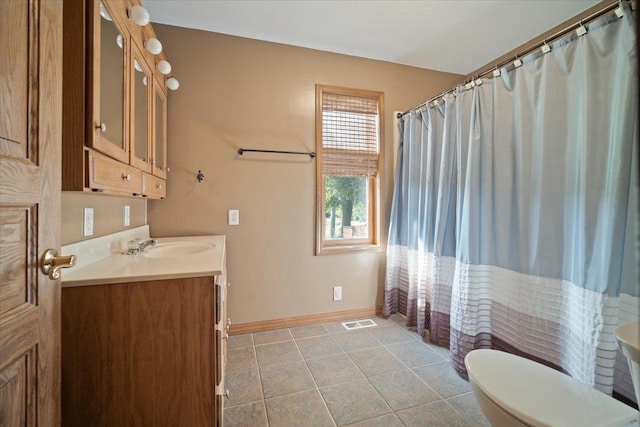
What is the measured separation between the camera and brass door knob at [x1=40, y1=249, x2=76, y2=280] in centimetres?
70

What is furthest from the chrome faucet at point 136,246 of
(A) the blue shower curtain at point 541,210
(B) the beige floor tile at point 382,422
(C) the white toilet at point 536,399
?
(A) the blue shower curtain at point 541,210

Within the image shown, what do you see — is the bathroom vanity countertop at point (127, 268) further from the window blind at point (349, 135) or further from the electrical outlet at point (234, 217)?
the window blind at point (349, 135)

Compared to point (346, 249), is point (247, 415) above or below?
below

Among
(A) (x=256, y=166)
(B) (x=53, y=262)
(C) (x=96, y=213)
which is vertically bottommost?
(B) (x=53, y=262)

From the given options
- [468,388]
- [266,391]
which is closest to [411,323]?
[468,388]

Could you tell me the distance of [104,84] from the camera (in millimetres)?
989

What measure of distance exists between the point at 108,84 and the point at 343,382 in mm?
1947

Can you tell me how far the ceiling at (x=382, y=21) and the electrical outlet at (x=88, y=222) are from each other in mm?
1567

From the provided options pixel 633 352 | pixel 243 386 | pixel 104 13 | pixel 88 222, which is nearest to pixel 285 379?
pixel 243 386

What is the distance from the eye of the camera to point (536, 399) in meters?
0.95

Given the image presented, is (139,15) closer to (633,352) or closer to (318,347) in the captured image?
(633,352)

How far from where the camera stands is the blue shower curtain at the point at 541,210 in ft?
3.67

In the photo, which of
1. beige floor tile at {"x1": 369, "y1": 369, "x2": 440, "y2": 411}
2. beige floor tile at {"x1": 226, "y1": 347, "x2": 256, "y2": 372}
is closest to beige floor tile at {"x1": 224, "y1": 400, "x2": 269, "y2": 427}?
beige floor tile at {"x1": 226, "y1": 347, "x2": 256, "y2": 372}

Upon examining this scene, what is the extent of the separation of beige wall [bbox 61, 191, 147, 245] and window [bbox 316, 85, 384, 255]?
4.68ft
